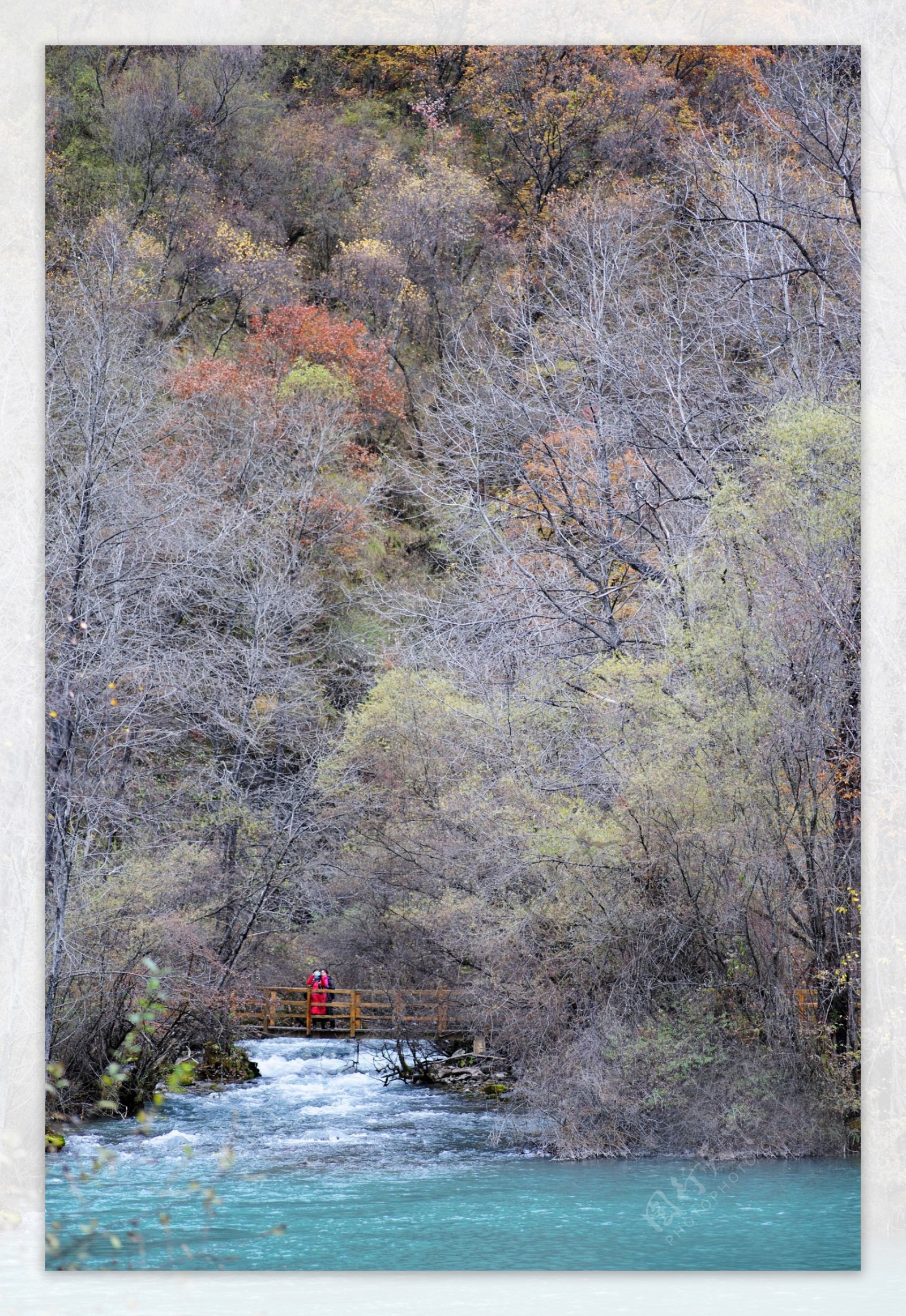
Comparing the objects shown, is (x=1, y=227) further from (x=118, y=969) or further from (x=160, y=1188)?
(x=160, y=1188)

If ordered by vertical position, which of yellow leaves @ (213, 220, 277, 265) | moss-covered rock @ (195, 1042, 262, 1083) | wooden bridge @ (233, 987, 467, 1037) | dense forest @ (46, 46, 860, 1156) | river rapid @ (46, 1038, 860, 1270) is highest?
yellow leaves @ (213, 220, 277, 265)

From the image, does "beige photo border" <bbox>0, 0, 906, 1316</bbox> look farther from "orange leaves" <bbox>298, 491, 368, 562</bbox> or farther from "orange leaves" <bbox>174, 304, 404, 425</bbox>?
"orange leaves" <bbox>298, 491, 368, 562</bbox>

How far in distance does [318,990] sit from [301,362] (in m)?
4.59

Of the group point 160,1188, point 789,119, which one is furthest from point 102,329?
point 160,1188

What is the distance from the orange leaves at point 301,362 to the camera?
9.84 meters

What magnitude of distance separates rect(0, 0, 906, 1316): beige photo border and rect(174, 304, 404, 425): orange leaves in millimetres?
3093

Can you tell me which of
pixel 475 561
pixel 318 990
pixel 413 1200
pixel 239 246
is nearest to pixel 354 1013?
pixel 318 990

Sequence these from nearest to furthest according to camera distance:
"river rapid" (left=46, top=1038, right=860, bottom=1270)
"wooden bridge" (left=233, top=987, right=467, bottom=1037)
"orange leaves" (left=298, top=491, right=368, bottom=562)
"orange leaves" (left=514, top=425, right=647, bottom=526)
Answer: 1. "river rapid" (left=46, top=1038, right=860, bottom=1270)
2. "wooden bridge" (left=233, top=987, right=467, bottom=1037)
3. "orange leaves" (left=514, top=425, right=647, bottom=526)
4. "orange leaves" (left=298, top=491, right=368, bottom=562)

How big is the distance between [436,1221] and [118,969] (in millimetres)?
2390

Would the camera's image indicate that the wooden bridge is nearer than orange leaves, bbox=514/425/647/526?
Yes

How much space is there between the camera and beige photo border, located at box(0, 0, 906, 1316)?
19.0 ft

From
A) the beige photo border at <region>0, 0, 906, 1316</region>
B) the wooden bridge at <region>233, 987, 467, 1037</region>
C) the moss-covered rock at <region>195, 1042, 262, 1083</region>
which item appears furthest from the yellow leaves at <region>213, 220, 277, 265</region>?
the moss-covered rock at <region>195, 1042, 262, 1083</region>

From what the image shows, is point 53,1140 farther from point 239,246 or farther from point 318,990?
point 239,246

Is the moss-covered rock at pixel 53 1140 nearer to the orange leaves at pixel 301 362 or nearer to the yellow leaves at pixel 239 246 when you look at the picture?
the orange leaves at pixel 301 362
